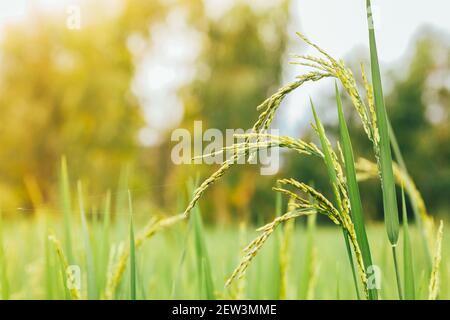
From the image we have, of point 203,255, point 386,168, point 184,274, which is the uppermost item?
point 386,168

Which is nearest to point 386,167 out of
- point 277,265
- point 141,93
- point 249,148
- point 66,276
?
point 249,148

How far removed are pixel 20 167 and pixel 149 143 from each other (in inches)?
202

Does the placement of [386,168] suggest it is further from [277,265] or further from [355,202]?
[277,265]

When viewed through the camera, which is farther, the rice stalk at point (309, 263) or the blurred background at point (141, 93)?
the blurred background at point (141, 93)

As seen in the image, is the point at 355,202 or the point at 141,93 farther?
the point at 141,93

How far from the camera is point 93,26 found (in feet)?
52.0

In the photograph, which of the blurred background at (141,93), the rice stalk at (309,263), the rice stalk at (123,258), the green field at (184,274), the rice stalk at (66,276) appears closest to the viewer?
the rice stalk at (66,276)

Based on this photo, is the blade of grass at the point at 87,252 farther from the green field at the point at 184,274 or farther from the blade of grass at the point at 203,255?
the blade of grass at the point at 203,255

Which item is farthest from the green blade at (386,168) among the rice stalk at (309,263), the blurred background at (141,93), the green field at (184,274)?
the blurred background at (141,93)

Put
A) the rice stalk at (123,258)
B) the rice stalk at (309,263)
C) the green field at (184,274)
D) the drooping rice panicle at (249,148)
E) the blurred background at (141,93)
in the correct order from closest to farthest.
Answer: the drooping rice panicle at (249,148) → the rice stalk at (123,258) → the green field at (184,274) → the rice stalk at (309,263) → the blurred background at (141,93)

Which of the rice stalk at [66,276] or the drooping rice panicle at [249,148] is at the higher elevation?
the drooping rice panicle at [249,148]
